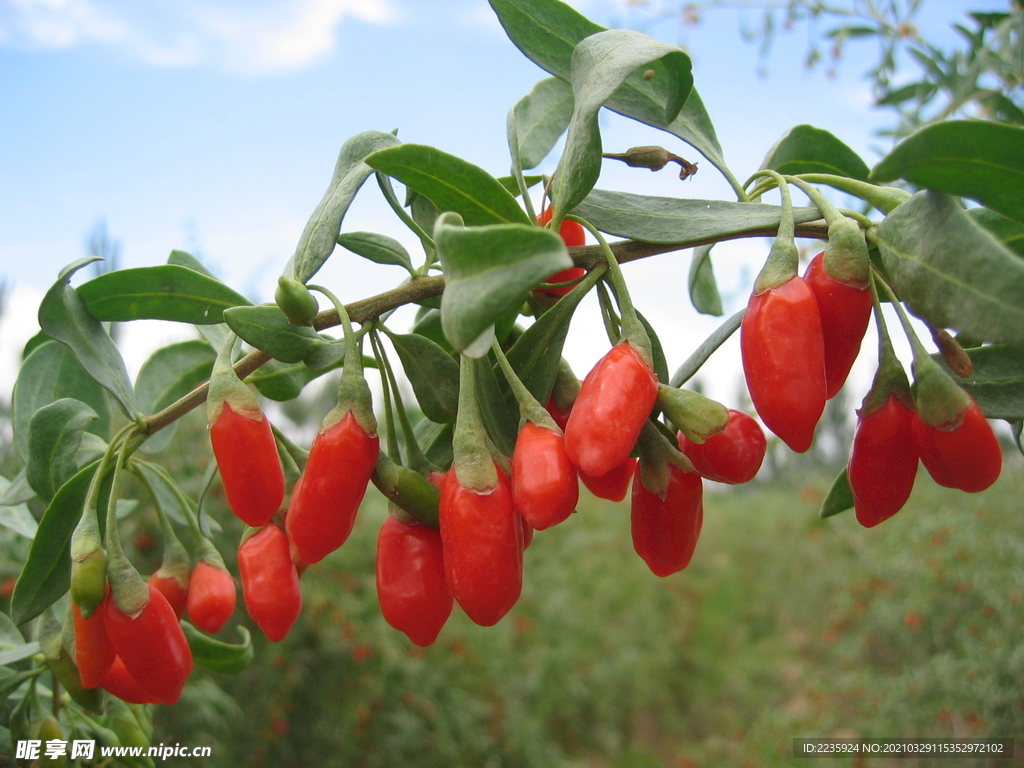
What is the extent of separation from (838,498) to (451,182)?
565mm

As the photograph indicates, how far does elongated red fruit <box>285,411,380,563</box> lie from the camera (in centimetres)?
64

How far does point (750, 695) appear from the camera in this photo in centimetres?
647

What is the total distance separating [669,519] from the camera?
0.66 m

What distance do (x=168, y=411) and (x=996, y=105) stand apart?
1.55 meters

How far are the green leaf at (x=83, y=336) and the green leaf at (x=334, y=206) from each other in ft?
0.73

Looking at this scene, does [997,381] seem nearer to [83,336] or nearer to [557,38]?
[557,38]

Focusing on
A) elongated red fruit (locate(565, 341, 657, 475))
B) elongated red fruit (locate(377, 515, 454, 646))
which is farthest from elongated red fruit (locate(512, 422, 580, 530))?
elongated red fruit (locate(377, 515, 454, 646))

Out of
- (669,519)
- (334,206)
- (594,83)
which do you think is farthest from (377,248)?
(669,519)

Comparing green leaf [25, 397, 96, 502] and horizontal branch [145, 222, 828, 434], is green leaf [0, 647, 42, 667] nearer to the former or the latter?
green leaf [25, 397, 96, 502]

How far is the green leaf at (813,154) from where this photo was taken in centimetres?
83

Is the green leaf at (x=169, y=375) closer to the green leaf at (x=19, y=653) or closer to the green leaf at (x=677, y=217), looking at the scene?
the green leaf at (x=19, y=653)

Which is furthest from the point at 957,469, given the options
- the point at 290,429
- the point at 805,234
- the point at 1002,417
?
the point at 290,429

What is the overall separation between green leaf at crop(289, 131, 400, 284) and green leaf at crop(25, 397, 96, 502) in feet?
1.03

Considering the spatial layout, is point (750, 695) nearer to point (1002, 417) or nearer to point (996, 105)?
point (996, 105)
